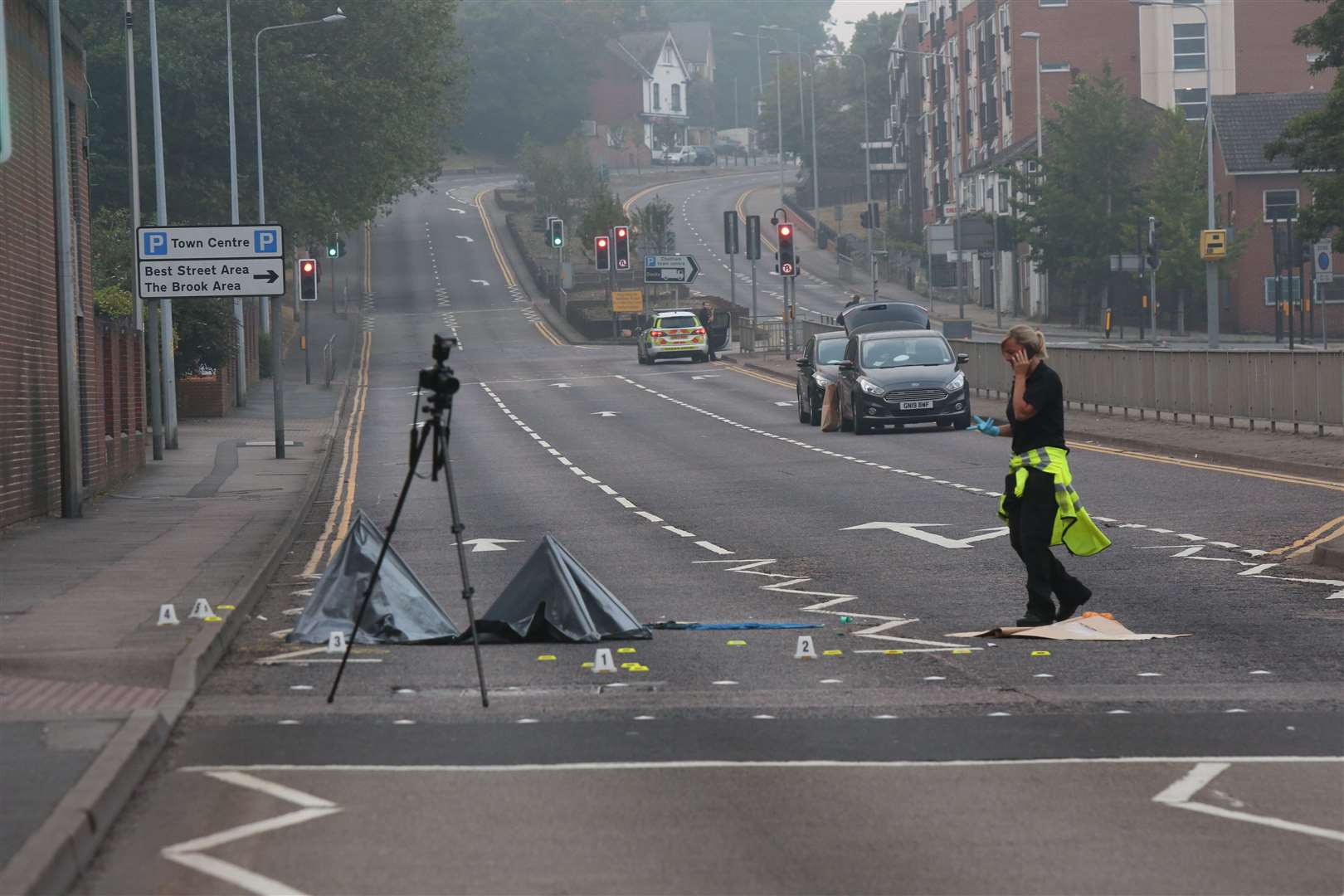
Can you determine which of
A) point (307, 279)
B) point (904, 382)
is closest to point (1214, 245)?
point (904, 382)

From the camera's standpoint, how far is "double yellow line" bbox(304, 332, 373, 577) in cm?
1997

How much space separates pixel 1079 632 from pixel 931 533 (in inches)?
264

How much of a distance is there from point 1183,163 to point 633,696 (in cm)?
6851

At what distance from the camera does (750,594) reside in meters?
14.8

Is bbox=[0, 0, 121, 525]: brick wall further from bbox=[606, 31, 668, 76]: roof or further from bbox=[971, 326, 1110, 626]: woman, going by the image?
bbox=[606, 31, 668, 76]: roof

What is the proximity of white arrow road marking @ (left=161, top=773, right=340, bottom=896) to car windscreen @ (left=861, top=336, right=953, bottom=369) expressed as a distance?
1071 inches

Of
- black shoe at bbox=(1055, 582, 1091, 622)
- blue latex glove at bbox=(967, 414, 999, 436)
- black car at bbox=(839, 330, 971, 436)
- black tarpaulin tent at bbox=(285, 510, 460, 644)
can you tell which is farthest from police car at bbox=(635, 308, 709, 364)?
black shoe at bbox=(1055, 582, 1091, 622)

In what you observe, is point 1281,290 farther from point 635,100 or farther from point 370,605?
point 635,100

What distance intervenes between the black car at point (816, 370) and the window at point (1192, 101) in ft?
191

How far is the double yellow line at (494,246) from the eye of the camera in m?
101

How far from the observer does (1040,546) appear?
41.1ft

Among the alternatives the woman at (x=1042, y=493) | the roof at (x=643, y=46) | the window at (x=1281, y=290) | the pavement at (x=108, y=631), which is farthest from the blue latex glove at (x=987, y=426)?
the roof at (x=643, y=46)

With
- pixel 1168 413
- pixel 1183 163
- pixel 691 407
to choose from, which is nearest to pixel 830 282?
pixel 1183 163

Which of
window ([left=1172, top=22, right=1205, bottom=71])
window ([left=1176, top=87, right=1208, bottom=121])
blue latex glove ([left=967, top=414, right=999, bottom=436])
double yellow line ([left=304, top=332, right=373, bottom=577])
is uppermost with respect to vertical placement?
window ([left=1172, top=22, right=1205, bottom=71])
